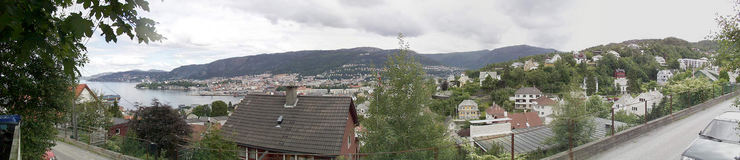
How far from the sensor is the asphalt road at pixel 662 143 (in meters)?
7.43

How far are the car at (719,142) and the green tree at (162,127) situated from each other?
17.6 metres

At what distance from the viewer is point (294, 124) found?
14742 millimetres

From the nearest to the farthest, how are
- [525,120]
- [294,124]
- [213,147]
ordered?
[213,147], [294,124], [525,120]

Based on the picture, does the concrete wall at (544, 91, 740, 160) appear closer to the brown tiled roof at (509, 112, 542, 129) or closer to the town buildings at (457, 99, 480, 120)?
the brown tiled roof at (509, 112, 542, 129)

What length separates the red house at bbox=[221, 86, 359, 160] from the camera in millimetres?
13469

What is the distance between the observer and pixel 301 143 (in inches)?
535

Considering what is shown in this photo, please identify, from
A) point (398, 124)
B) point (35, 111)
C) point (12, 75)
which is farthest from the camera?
point (35, 111)

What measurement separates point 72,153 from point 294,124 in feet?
33.1

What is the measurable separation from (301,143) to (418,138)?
7100 millimetres

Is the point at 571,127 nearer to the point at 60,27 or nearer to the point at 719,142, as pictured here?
the point at 719,142

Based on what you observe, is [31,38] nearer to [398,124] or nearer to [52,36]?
[52,36]

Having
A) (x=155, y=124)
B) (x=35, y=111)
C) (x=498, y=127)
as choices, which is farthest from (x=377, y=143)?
(x=498, y=127)

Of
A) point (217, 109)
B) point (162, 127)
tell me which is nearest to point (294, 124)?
point (162, 127)

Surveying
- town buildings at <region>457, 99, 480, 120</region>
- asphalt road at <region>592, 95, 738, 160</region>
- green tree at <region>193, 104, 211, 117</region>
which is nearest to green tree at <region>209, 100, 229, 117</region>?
green tree at <region>193, 104, 211, 117</region>
